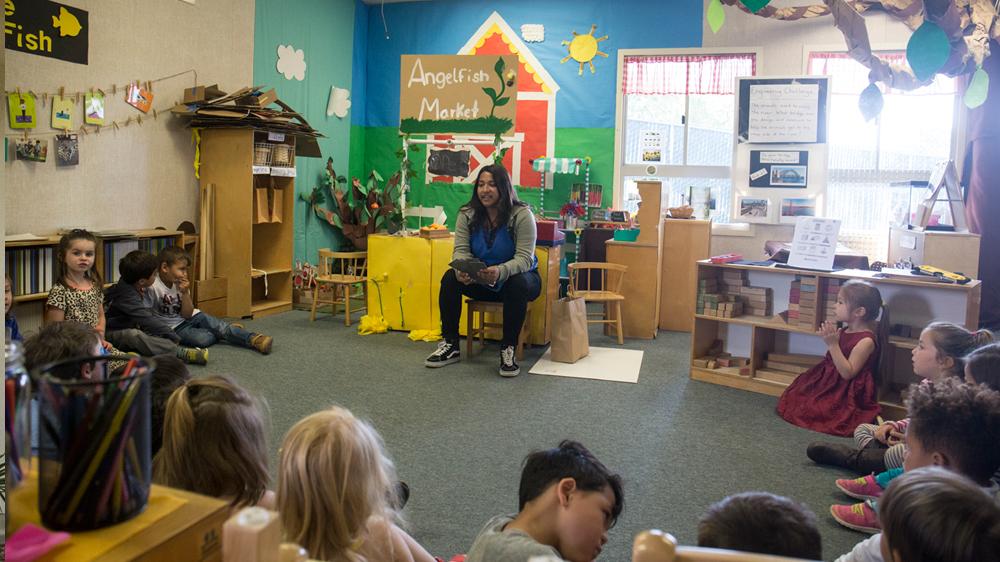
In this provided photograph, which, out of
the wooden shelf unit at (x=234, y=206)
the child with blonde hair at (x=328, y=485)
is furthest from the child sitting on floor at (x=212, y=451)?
the wooden shelf unit at (x=234, y=206)

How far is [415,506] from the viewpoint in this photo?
260 cm

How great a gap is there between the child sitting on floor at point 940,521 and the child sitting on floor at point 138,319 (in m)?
3.97

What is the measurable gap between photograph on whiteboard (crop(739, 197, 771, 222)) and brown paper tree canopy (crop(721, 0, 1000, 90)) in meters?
1.37

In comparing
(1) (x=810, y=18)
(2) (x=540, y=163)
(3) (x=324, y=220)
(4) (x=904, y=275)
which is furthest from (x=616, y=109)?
(4) (x=904, y=275)

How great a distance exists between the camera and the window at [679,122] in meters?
7.18

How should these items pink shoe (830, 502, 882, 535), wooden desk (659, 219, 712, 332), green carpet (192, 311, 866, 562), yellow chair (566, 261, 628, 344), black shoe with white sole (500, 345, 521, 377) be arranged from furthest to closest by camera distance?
wooden desk (659, 219, 712, 332), yellow chair (566, 261, 628, 344), black shoe with white sole (500, 345, 521, 377), green carpet (192, 311, 866, 562), pink shoe (830, 502, 882, 535)

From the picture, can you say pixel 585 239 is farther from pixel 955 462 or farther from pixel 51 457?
pixel 51 457

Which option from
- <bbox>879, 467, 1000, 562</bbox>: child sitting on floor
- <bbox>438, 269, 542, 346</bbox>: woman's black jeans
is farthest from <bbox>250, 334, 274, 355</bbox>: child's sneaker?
<bbox>879, 467, 1000, 562</bbox>: child sitting on floor

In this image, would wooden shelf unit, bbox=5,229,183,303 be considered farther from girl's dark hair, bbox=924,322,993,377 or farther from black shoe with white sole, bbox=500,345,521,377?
girl's dark hair, bbox=924,322,993,377

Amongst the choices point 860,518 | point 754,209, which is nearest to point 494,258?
point 860,518

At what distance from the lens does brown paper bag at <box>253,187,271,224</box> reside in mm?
6141

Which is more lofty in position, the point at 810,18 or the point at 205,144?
the point at 810,18

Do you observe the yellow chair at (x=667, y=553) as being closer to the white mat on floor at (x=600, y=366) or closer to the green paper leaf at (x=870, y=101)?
the white mat on floor at (x=600, y=366)

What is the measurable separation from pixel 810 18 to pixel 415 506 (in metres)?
5.89
